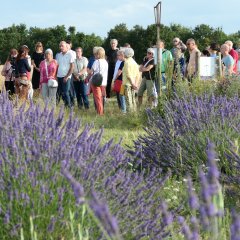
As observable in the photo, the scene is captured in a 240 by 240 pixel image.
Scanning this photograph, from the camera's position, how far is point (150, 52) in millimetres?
11258

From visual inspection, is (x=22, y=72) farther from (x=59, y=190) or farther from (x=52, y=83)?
(x=59, y=190)

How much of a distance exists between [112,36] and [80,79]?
2360 inches

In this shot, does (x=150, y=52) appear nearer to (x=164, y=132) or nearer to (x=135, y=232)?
(x=164, y=132)

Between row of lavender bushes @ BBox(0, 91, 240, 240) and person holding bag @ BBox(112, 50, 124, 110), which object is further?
person holding bag @ BBox(112, 50, 124, 110)

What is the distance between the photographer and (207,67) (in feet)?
36.6

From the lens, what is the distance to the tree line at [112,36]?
60906 mm

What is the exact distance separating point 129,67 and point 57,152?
25.5 ft

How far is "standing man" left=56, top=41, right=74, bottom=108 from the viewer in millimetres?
11476

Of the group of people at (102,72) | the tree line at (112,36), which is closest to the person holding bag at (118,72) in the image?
the group of people at (102,72)

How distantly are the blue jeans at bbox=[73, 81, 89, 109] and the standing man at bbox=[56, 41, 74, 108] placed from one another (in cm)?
65

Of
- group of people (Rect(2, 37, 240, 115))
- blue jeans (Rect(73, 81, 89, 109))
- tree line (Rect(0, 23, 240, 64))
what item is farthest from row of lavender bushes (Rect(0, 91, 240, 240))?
tree line (Rect(0, 23, 240, 64))

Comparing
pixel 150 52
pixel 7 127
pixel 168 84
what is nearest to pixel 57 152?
pixel 7 127

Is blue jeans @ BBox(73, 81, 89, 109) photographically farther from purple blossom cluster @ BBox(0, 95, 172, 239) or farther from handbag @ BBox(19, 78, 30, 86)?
purple blossom cluster @ BBox(0, 95, 172, 239)

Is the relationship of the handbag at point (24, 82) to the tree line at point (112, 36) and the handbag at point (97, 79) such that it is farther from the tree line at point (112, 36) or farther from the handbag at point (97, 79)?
the tree line at point (112, 36)
